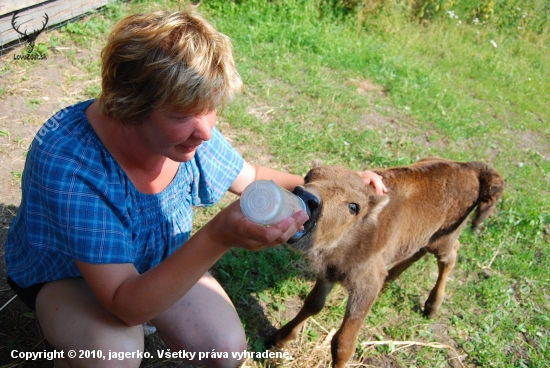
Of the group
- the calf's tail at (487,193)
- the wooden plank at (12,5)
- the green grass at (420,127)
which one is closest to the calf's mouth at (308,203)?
the green grass at (420,127)

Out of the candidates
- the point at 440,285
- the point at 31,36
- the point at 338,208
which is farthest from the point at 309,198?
the point at 31,36

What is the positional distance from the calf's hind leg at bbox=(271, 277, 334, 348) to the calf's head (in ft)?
1.07

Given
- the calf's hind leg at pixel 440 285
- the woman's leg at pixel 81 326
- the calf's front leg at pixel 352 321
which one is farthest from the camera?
the calf's hind leg at pixel 440 285

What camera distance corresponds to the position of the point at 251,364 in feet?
11.4

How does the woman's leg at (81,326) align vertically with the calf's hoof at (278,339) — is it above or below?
above

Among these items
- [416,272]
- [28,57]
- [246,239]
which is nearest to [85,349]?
[246,239]

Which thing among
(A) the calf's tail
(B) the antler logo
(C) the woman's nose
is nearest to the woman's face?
(C) the woman's nose

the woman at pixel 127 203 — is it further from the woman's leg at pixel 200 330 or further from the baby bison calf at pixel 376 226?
the baby bison calf at pixel 376 226

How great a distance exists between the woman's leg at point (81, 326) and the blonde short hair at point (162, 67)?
0.97 metres

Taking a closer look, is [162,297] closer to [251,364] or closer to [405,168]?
[251,364]

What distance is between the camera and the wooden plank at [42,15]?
16.8 ft

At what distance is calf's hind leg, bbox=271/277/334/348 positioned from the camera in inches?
140

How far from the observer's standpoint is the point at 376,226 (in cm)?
365

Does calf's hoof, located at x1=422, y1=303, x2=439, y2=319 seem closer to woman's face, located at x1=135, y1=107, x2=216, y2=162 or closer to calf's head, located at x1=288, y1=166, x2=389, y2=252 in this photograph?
calf's head, located at x1=288, y1=166, x2=389, y2=252
